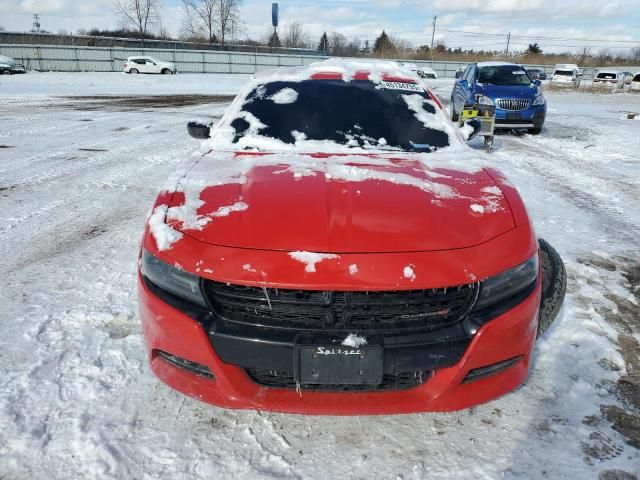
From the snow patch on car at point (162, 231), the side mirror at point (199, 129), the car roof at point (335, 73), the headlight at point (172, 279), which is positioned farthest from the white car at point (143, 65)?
the headlight at point (172, 279)

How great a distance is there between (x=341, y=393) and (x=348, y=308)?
0.35 metres

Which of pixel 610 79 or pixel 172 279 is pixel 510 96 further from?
pixel 610 79

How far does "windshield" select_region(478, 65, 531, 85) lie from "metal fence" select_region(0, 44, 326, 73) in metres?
31.3

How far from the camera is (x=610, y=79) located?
107 ft

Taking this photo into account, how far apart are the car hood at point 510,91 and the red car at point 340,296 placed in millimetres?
9351

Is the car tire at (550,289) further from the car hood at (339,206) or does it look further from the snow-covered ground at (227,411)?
the car hood at (339,206)

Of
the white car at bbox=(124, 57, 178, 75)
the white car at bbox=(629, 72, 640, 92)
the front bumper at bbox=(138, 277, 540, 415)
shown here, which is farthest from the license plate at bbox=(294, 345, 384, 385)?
the white car at bbox=(124, 57, 178, 75)

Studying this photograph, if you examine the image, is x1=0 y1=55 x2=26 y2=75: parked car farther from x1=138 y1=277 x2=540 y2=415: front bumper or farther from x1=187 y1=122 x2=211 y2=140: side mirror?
x1=138 y1=277 x2=540 y2=415: front bumper

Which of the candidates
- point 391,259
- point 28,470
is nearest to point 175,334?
point 28,470

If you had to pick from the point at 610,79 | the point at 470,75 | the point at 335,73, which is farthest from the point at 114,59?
the point at 335,73

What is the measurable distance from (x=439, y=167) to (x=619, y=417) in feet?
4.91

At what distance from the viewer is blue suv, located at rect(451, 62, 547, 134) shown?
34.9 feet

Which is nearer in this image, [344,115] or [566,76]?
[344,115]

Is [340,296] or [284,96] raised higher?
[284,96]
